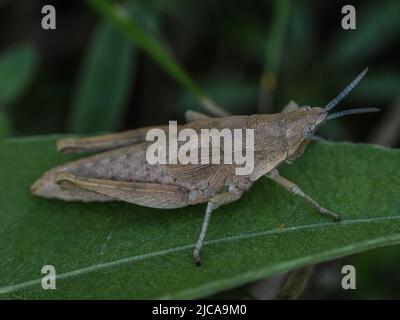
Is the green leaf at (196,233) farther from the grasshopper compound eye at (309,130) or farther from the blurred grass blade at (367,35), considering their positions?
the blurred grass blade at (367,35)

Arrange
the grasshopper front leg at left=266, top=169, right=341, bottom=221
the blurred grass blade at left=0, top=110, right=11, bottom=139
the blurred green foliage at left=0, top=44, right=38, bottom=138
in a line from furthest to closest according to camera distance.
Result: the blurred green foliage at left=0, top=44, right=38, bottom=138, the blurred grass blade at left=0, top=110, right=11, bottom=139, the grasshopper front leg at left=266, top=169, right=341, bottom=221

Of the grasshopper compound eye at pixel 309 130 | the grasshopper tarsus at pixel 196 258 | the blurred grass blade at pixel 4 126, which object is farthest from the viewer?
the blurred grass blade at pixel 4 126

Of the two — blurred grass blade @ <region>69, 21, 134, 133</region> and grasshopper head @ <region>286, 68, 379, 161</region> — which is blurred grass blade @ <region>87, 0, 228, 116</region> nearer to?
blurred grass blade @ <region>69, 21, 134, 133</region>

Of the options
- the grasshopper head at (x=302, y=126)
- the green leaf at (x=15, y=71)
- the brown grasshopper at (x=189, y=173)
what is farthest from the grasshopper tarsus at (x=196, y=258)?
the green leaf at (x=15, y=71)

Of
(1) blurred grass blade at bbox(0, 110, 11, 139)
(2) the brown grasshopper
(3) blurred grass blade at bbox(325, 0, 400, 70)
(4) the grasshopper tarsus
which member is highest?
(3) blurred grass blade at bbox(325, 0, 400, 70)

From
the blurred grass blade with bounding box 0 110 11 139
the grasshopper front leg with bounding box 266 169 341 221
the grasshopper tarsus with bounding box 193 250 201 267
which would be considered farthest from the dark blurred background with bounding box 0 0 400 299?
the grasshopper tarsus with bounding box 193 250 201 267
